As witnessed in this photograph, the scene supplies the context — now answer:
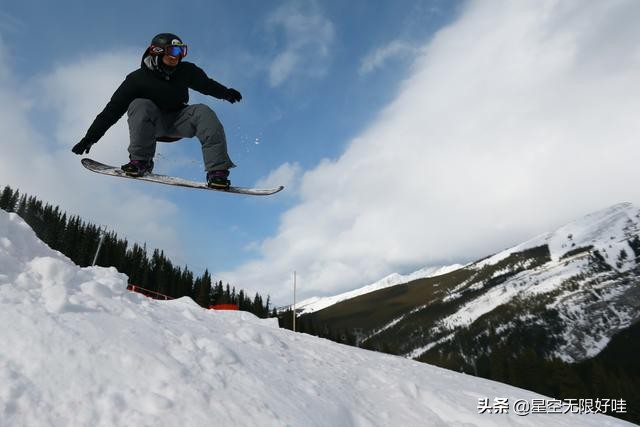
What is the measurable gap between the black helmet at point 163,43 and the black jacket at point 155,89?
26 centimetres

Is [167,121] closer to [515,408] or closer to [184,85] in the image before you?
[184,85]

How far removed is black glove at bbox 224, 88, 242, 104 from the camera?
703cm

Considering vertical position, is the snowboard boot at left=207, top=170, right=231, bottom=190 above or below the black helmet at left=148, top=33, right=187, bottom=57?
below

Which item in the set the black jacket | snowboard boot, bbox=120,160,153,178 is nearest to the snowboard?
snowboard boot, bbox=120,160,153,178

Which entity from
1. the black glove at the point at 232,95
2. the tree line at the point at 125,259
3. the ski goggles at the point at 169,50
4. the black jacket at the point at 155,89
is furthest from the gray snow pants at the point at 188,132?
the tree line at the point at 125,259

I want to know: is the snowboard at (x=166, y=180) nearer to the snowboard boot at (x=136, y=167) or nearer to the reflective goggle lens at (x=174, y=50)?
the snowboard boot at (x=136, y=167)

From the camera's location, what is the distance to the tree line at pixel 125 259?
75.3 metres

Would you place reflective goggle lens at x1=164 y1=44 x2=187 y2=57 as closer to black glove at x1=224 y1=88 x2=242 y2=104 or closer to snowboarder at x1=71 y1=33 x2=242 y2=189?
snowboarder at x1=71 y1=33 x2=242 y2=189

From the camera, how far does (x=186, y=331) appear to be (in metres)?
5.57

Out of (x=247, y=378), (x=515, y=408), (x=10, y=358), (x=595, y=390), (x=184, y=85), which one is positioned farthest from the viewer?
(x=595, y=390)

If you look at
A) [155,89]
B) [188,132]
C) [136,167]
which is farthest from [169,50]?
[136,167]

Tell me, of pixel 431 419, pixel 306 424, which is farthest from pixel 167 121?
pixel 431 419

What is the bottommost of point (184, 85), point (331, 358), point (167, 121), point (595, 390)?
point (595, 390)

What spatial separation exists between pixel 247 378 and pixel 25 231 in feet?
13.9
